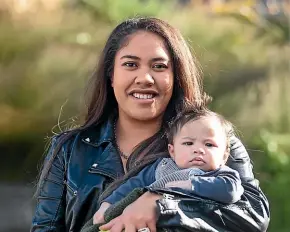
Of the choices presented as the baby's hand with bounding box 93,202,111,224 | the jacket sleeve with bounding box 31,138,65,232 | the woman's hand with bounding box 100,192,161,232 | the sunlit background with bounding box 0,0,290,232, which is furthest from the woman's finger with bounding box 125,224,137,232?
the sunlit background with bounding box 0,0,290,232

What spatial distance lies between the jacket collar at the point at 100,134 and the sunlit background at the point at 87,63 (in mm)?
3077

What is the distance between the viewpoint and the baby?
8.30 ft

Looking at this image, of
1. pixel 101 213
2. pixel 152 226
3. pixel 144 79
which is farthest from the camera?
pixel 144 79

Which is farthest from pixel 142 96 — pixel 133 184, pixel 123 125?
pixel 133 184

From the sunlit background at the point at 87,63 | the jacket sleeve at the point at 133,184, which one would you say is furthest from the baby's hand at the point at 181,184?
the sunlit background at the point at 87,63

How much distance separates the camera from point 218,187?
252 centimetres

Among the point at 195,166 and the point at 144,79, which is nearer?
the point at 195,166

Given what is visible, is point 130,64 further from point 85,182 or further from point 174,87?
point 85,182

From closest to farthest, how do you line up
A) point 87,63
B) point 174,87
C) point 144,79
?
point 144,79 < point 174,87 < point 87,63

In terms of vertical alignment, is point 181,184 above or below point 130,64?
below

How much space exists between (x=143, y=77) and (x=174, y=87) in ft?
0.54

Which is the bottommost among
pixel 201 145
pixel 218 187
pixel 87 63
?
pixel 218 187

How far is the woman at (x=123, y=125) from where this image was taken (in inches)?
112

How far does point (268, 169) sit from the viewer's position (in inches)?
236
